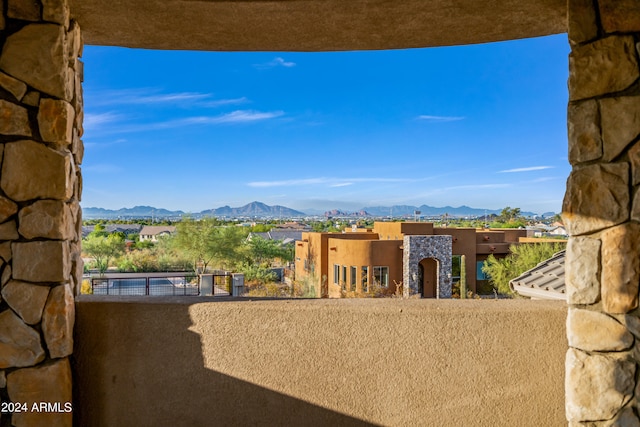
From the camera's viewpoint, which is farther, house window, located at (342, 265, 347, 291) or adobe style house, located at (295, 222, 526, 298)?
house window, located at (342, 265, 347, 291)

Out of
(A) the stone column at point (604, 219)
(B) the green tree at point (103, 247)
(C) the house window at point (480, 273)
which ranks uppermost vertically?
(A) the stone column at point (604, 219)

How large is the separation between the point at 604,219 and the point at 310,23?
1.46m

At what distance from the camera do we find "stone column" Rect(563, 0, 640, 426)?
1.47 metres

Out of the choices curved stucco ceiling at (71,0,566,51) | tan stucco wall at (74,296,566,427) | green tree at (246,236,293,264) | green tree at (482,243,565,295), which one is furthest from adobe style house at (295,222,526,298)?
curved stucco ceiling at (71,0,566,51)

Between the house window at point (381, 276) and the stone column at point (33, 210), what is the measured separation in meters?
12.4

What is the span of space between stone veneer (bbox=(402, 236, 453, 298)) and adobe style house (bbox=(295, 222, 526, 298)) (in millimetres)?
51

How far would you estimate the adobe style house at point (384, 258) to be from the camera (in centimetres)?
1350

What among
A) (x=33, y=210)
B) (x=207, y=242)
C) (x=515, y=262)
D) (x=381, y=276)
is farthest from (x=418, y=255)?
(x=33, y=210)

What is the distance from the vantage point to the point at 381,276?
13797 mm

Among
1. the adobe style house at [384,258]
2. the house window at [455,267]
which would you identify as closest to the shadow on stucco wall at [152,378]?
the adobe style house at [384,258]

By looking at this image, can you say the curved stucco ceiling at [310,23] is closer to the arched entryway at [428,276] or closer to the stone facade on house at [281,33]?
the stone facade on house at [281,33]

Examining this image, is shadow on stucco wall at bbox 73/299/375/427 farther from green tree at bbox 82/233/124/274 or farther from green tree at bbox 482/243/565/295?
green tree at bbox 482/243/565/295

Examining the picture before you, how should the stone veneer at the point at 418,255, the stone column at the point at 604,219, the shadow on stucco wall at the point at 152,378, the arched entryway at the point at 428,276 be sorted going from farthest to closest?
the arched entryway at the point at 428,276
the stone veneer at the point at 418,255
the shadow on stucco wall at the point at 152,378
the stone column at the point at 604,219

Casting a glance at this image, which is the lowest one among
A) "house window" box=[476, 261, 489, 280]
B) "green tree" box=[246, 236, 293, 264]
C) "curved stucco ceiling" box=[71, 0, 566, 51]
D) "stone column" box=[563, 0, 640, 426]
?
"house window" box=[476, 261, 489, 280]
